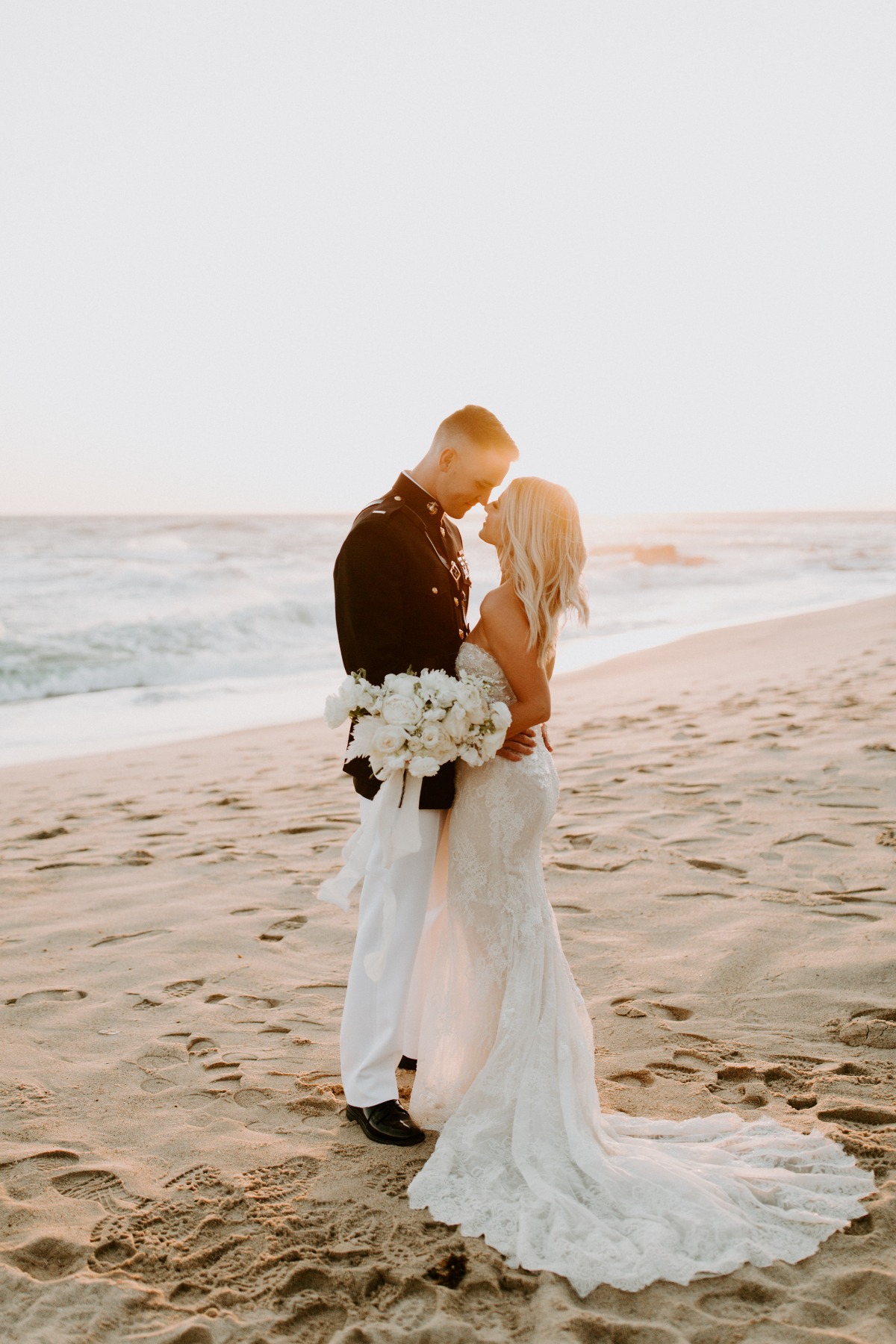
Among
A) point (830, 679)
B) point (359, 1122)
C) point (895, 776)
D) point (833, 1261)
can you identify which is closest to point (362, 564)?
point (359, 1122)

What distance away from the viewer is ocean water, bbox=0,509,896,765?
39.9 ft

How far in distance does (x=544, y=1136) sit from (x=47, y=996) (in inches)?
88.7

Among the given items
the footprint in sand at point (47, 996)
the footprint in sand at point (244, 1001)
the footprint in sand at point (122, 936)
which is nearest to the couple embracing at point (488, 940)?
the footprint in sand at point (244, 1001)

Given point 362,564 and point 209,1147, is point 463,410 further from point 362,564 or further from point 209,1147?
point 209,1147

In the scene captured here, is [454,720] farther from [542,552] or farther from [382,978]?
[382,978]

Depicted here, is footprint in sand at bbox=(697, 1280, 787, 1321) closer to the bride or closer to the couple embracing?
the bride

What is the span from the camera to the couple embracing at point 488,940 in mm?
2857

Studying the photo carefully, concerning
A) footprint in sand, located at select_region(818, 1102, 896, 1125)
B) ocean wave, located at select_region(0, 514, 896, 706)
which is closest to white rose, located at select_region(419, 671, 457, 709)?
footprint in sand, located at select_region(818, 1102, 896, 1125)

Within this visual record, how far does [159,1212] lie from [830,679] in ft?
29.1

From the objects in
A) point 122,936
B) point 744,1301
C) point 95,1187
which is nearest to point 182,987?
point 122,936

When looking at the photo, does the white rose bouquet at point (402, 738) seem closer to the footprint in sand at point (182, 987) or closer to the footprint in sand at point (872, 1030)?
the footprint in sand at point (182, 987)

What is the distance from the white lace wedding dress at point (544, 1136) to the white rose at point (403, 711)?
375mm

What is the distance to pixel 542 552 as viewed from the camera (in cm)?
307

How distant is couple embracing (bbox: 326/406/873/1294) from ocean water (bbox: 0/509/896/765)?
7086 millimetres
